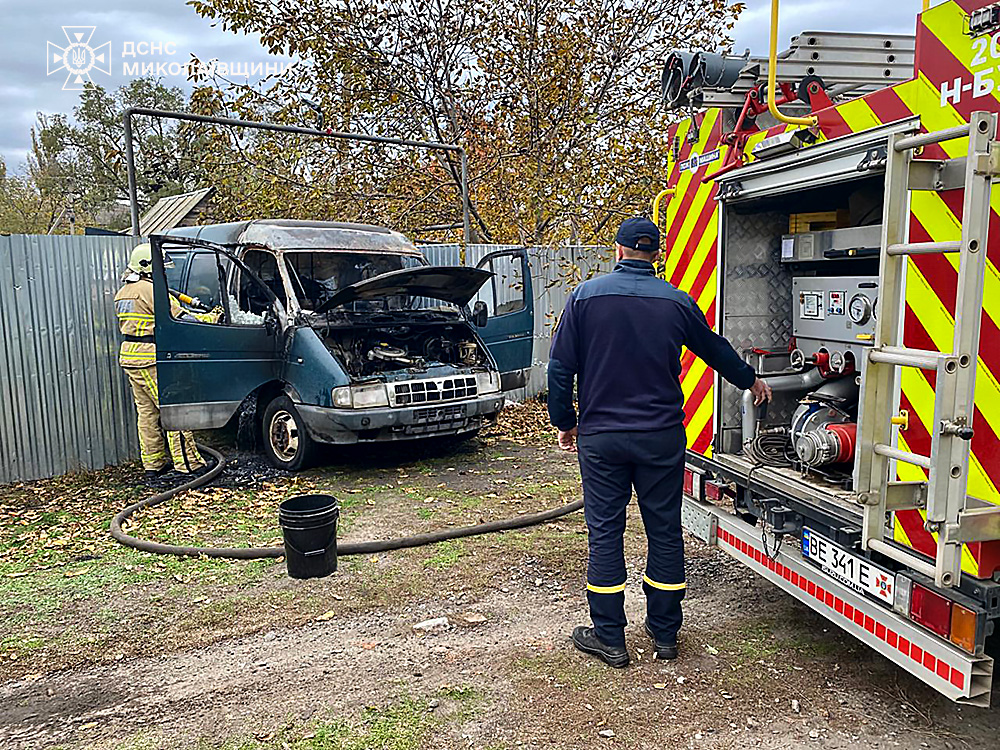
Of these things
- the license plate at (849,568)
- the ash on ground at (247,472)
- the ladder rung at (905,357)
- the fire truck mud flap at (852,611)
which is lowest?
the ash on ground at (247,472)

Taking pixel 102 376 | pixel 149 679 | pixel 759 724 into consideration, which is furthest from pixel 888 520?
pixel 102 376

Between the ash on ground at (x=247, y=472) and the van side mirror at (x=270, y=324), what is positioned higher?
the van side mirror at (x=270, y=324)

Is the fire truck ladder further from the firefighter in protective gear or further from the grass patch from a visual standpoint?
the firefighter in protective gear

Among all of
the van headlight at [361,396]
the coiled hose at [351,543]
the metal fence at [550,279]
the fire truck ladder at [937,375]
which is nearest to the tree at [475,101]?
the metal fence at [550,279]

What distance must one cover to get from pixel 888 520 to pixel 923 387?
52cm

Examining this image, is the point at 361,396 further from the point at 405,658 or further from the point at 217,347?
the point at 405,658

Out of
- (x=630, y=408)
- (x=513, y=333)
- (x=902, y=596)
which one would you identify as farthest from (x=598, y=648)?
(x=513, y=333)

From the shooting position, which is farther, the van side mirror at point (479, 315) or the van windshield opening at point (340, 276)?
the van side mirror at point (479, 315)

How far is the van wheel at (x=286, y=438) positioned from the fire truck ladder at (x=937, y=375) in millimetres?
5690

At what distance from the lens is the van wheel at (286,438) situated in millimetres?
7742

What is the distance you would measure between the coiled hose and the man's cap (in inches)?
105

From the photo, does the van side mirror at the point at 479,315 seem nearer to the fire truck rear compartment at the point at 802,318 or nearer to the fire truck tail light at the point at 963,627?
the fire truck rear compartment at the point at 802,318

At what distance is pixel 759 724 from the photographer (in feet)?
11.3

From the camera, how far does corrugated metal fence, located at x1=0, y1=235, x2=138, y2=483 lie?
7348 millimetres
